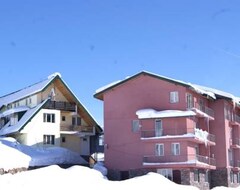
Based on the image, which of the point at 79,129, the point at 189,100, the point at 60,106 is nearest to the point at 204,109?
the point at 189,100

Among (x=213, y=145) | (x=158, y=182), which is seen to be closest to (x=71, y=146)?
(x=213, y=145)

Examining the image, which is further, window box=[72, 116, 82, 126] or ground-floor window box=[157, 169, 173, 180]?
window box=[72, 116, 82, 126]

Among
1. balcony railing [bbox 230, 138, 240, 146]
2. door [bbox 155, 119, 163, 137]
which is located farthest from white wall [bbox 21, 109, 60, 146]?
balcony railing [bbox 230, 138, 240, 146]

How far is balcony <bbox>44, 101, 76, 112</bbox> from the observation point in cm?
5988

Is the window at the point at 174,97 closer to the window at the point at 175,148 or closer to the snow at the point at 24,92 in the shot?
the window at the point at 175,148

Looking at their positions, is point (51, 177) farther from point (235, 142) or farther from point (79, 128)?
point (235, 142)

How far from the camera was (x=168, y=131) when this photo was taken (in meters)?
50.6

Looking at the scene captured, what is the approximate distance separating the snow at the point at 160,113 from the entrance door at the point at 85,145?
1371cm

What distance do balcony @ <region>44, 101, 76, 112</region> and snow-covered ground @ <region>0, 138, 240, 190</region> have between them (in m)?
9.25

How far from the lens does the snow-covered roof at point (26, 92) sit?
2374 inches

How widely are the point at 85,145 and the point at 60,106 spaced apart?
20.7 feet

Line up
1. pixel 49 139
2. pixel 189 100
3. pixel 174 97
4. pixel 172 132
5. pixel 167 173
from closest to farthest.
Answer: pixel 167 173 < pixel 172 132 < pixel 174 97 < pixel 189 100 < pixel 49 139

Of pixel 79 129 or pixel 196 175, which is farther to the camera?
pixel 79 129

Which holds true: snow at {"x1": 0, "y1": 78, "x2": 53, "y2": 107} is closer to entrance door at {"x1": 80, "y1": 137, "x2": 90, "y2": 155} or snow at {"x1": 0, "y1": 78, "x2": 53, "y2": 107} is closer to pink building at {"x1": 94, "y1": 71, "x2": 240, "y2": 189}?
pink building at {"x1": 94, "y1": 71, "x2": 240, "y2": 189}
